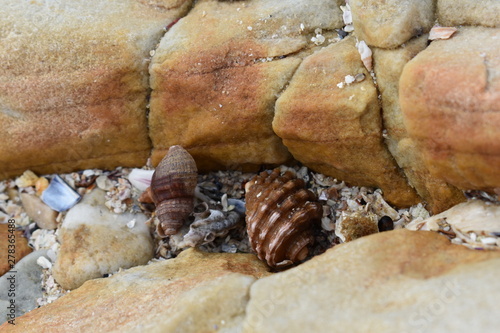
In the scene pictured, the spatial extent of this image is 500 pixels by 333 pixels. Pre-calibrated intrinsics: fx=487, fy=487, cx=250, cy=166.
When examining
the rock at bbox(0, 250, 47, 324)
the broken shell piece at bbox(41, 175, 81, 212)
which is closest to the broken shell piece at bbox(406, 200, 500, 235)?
the broken shell piece at bbox(41, 175, 81, 212)

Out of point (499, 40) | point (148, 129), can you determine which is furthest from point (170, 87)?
point (499, 40)

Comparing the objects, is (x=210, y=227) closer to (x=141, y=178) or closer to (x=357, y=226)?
(x=141, y=178)

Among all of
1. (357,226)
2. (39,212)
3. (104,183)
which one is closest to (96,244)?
(104,183)

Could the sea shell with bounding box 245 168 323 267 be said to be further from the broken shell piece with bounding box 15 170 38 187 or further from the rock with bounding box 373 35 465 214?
the broken shell piece with bounding box 15 170 38 187

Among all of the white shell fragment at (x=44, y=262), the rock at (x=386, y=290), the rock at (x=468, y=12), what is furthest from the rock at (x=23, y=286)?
the rock at (x=468, y=12)

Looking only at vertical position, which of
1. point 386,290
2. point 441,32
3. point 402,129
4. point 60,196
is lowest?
point 60,196
